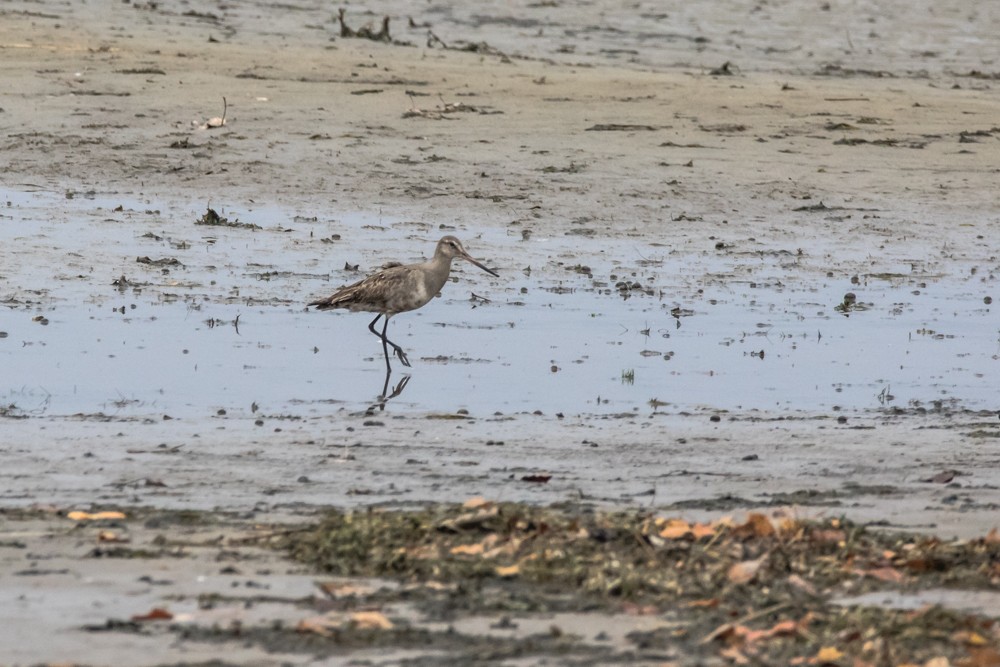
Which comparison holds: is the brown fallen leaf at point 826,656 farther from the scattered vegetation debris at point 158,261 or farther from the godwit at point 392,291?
the scattered vegetation debris at point 158,261

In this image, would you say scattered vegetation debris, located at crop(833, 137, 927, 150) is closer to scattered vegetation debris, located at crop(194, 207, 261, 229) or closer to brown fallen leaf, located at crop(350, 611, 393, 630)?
scattered vegetation debris, located at crop(194, 207, 261, 229)

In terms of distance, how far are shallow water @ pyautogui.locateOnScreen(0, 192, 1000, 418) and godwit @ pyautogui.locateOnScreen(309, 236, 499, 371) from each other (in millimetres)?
245

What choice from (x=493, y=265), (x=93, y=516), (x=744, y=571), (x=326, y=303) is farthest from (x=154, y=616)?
(x=493, y=265)

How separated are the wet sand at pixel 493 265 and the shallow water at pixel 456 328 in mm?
37

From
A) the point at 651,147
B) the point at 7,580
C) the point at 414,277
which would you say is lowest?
the point at 7,580

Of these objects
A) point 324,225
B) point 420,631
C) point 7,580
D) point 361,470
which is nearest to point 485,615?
point 420,631

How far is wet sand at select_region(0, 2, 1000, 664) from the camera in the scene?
8742 millimetres

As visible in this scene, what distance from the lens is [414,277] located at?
505 inches

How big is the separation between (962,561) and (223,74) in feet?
47.3

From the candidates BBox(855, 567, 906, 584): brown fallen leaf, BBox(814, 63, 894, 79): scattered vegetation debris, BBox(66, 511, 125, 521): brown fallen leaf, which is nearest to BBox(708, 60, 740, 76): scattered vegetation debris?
BBox(814, 63, 894, 79): scattered vegetation debris

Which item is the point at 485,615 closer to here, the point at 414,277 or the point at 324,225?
the point at 414,277

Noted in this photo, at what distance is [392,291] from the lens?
1270 cm

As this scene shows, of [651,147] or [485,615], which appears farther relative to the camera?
[651,147]

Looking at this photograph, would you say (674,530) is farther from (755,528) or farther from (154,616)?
(154,616)
